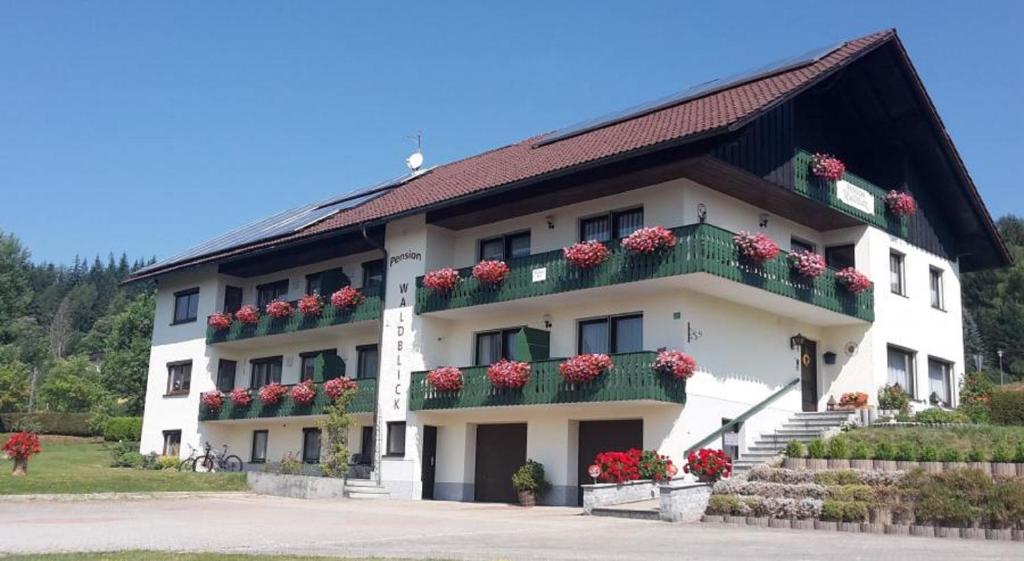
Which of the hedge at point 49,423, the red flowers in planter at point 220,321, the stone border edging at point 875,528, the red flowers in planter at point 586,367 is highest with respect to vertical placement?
the red flowers in planter at point 220,321

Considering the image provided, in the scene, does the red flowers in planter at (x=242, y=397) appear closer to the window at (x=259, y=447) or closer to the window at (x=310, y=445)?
the window at (x=259, y=447)

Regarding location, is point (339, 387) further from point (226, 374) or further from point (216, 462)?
point (226, 374)

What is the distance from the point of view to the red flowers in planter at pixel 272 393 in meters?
33.2

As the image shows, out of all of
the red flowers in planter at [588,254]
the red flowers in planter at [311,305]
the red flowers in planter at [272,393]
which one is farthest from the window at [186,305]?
the red flowers in planter at [588,254]

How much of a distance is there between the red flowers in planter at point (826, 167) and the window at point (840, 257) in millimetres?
2940

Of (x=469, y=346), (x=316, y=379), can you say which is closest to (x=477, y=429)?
(x=469, y=346)

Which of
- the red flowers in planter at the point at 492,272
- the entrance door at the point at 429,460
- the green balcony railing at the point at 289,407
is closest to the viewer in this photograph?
the red flowers in planter at the point at 492,272

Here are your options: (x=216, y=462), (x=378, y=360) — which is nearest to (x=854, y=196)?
(x=378, y=360)

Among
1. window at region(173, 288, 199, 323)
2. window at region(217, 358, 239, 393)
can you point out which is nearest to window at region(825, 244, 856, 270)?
window at region(217, 358, 239, 393)

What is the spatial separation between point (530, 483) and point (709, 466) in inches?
253

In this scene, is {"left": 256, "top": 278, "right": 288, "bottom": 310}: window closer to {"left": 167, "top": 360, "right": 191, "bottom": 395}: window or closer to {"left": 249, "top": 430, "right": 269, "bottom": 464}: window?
{"left": 167, "top": 360, "right": 191, "bottom": 395}: window

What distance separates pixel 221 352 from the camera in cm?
3762

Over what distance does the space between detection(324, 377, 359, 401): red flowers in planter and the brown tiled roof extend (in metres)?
4.62

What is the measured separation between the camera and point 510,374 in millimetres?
25547
